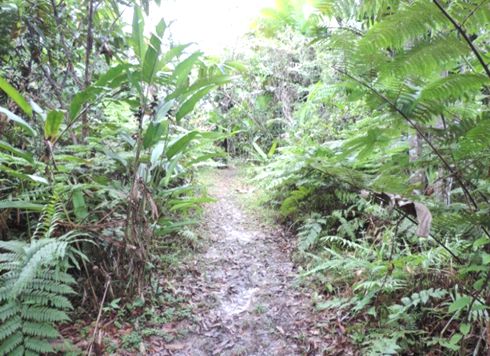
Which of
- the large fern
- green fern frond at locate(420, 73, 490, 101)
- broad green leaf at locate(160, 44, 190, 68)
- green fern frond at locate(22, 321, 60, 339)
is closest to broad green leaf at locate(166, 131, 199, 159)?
broad green leaf at locate(160, 44, 190, 68)

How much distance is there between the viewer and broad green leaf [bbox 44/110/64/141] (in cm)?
211

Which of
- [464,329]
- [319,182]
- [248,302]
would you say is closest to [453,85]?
[464,329]

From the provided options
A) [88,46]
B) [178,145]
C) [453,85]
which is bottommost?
[178,145]

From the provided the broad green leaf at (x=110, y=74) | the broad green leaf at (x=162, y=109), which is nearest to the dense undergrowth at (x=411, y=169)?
the broad green leaf at (x=162, y=109)

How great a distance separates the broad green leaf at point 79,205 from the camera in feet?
7.40

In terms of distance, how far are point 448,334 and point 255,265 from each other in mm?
1702

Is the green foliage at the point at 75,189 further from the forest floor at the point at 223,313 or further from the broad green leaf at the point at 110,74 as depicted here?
the forest floor at the point at 223,313

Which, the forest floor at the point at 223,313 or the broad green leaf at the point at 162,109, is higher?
the broad green leaf at the point at 162,109

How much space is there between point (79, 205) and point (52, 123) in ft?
1.85

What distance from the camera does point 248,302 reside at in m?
2.56

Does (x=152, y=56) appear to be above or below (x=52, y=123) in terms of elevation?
above

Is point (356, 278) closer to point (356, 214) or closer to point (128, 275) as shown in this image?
point (356, 214)

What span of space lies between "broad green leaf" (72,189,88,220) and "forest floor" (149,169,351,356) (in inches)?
35.2

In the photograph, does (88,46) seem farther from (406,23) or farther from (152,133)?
(406,23)
